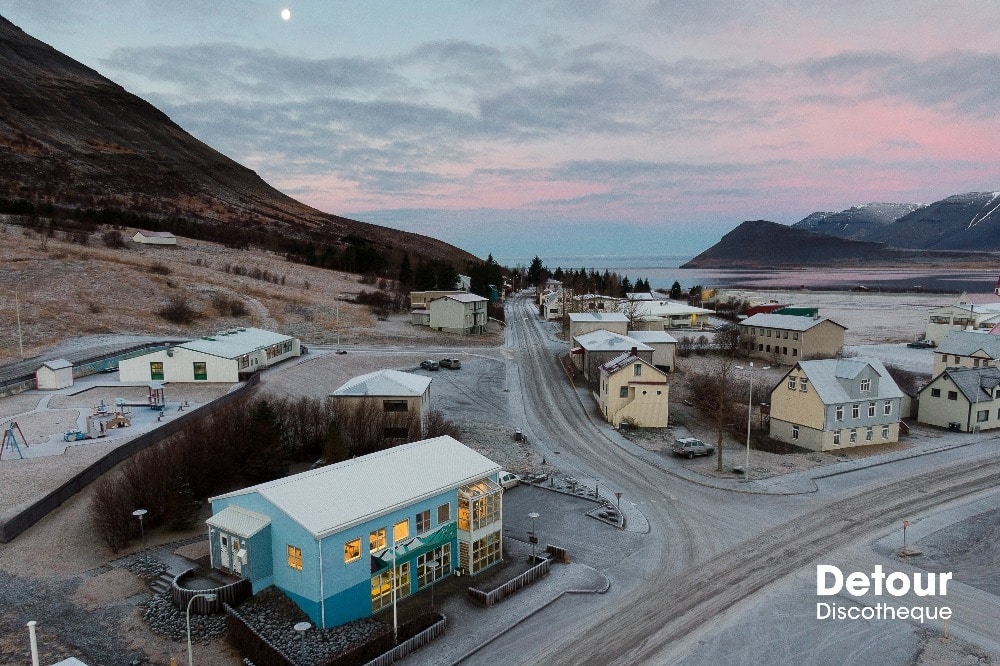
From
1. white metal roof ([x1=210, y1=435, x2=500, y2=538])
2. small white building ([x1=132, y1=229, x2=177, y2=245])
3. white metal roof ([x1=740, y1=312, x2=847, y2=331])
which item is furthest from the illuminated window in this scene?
small white building ([x1=132, y1=229, x2=177, y2=245])

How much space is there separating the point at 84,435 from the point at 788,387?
1724 inches

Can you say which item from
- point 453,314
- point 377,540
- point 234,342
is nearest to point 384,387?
point 377,540

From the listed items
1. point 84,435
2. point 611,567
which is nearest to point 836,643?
point 611,567

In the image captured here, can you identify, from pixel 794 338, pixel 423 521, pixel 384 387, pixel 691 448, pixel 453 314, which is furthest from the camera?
pixel 453 314

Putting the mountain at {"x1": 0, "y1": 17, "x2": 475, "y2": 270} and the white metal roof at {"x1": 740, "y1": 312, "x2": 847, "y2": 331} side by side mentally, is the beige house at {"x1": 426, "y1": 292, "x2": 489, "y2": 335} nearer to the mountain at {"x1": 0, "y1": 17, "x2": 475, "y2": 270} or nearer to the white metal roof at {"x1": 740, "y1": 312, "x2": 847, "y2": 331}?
the white metal roof at {"x1": 740, "y1": 312, "x2": 847, "y2": 331}

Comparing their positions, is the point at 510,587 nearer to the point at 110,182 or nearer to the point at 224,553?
the point at 224,553

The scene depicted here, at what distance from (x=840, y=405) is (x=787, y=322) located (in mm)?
30959

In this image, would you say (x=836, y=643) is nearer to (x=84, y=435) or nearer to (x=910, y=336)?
(x=84, y=435)

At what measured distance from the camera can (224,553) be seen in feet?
72.7

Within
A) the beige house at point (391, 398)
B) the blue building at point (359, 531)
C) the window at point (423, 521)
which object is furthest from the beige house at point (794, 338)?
the window at point (423, 521)

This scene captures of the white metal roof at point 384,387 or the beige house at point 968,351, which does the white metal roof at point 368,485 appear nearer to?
the white metal roof at point 384,387

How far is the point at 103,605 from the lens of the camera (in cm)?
2077

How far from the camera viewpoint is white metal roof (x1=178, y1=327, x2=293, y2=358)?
164 feet

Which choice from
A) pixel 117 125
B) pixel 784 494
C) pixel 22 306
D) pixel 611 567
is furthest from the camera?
pixel 117 125
